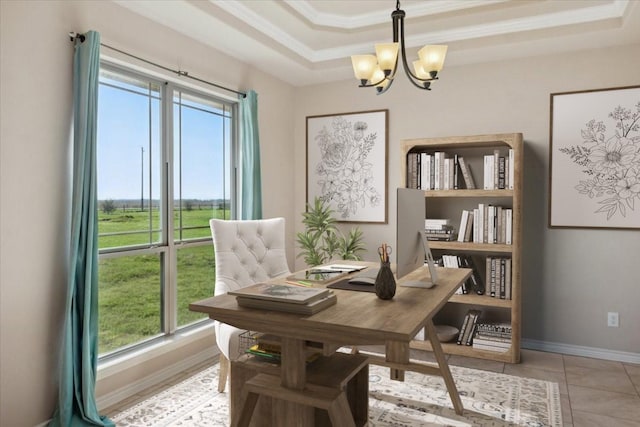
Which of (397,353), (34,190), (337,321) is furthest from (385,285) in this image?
(34,190)

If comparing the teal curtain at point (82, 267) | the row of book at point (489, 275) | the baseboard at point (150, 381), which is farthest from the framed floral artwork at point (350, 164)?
the teal curtain at point (82, 267)

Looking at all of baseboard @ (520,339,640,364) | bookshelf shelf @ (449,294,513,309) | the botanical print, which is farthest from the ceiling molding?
baseboard @ (520,339,640,364)

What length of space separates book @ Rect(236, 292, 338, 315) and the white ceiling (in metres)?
1.91

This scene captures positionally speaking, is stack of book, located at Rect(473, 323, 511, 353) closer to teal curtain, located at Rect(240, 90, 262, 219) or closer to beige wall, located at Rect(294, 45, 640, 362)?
beige wall, located at Rect(294, 45, 640, 362)

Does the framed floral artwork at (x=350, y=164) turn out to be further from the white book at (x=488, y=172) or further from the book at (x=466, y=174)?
the white book at (x=488, y=172)

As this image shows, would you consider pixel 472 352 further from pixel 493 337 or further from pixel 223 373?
pixel 223 373

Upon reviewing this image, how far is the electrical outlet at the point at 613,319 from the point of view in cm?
343

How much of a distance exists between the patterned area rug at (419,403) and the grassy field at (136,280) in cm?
48

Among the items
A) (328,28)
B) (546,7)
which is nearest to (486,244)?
(546,7)

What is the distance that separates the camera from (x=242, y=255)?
2.97 metres

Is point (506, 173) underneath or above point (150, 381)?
above

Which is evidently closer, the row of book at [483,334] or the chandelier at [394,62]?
the chandelier at [394,62]

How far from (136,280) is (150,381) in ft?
2.14

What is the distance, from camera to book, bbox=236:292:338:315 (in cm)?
165
